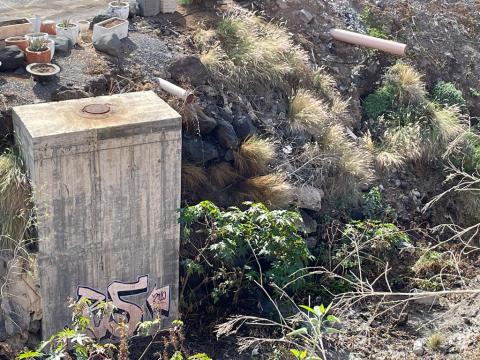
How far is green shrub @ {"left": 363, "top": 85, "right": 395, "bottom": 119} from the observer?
11875 millimetres

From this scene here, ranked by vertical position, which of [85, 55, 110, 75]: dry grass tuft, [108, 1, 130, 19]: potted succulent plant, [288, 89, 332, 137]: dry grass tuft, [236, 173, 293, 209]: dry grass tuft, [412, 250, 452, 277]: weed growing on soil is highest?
[108, 1, 130, 19]: potted succulent plant

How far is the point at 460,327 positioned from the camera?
8.80 meters

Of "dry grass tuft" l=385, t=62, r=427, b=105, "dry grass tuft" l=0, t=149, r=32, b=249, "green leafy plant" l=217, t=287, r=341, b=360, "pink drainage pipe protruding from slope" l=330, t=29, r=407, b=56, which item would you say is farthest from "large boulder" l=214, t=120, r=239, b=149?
"pink drainage pipe protruding from slope" l=330, t=29, r=407, b=56

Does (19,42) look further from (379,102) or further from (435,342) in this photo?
(435,342)

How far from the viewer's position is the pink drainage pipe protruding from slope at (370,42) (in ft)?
40.4

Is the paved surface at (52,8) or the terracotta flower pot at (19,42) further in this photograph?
the paved surface at (52,8)

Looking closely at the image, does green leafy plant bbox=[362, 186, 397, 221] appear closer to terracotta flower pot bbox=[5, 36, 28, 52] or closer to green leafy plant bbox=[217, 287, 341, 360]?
green leafy plant bbox=[217, 287, 341, 360]

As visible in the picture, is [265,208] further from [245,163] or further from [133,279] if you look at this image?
[133,279]

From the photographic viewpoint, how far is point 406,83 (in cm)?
1201

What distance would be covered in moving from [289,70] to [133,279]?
176 inches

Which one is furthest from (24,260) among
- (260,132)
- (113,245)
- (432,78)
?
(432,78)

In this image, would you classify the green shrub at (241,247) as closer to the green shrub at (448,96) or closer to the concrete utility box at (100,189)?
the concrete utility box at (100,189)

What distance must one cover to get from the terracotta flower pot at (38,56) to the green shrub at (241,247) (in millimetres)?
2824

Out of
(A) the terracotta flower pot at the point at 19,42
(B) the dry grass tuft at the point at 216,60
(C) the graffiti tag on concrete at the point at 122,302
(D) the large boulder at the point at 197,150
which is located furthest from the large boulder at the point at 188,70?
(C) the graffiti tag on concrete at the point at 122,302
